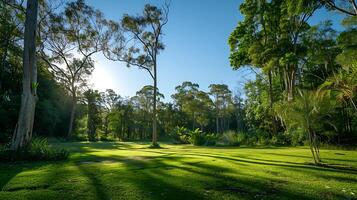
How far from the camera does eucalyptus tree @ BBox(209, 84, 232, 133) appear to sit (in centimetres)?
5900

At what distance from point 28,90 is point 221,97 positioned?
5159 centimetres

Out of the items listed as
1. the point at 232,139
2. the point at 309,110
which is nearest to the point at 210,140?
the point at 232,139

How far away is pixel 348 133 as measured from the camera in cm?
2302

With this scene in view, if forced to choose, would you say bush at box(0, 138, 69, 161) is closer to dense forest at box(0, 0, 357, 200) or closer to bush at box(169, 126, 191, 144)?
dense forest at box(0, 0, 357, 200)

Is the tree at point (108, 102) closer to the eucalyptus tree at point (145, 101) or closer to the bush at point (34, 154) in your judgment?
the eucalyptus tree at point (145, 101)

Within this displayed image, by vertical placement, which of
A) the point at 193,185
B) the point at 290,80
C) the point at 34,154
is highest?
the point at 290,80

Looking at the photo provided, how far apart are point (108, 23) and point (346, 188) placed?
91.9 feet

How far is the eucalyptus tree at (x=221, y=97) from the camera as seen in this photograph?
59.0 m

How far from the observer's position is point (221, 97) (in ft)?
198

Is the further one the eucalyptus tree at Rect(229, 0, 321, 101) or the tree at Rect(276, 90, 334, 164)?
the eucalyptus tree at Rect(229, 0, 321, 101)

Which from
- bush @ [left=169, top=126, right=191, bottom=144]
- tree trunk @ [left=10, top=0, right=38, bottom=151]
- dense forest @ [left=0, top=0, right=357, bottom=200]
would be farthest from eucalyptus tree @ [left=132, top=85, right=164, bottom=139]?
tree trunk @ [left=10, top=0, right=38, bottom=151]

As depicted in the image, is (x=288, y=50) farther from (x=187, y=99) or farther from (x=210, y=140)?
(x=187, y=99)

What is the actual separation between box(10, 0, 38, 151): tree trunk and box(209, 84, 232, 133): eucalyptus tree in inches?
1930

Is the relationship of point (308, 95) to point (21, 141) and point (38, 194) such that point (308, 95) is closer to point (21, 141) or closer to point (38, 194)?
point (38, 194)
